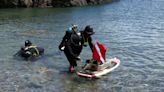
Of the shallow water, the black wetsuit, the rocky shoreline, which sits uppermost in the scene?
the black wetsuit

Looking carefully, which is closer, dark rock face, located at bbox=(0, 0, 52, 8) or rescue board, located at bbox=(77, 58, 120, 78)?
rescue board, located at bbox=(77, 58, 120, 78)

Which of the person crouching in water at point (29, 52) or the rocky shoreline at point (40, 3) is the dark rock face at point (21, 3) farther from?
the person crouching in water at point (29, 52)

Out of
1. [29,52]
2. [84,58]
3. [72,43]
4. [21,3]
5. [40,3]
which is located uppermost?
[72,43]

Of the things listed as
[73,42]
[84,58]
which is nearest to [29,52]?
[84,58]

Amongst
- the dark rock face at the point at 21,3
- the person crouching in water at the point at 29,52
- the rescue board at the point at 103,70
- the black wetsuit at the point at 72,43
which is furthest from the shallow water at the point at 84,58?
the dark rock face at the point at 21,3

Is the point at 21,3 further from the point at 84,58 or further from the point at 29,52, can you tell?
the point at 84,58

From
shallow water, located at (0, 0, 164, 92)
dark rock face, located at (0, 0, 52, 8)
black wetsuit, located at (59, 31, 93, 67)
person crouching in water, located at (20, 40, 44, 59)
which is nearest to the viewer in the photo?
shallow water, located at (0, 0, 164, 92)

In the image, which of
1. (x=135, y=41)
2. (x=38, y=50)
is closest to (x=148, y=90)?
(x=38, y=50)

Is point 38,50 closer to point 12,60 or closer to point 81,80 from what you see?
point 12,60

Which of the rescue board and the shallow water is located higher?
the rescue board

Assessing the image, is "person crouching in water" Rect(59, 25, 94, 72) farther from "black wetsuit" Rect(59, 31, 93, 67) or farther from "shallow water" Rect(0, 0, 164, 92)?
"shallow water" Rect(0, 0, 164, 92)

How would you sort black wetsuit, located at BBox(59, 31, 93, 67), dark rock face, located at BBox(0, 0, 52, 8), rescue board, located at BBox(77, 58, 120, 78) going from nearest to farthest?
rescue board, located at BBox(77, 58, 120, 78), black wetsuit, located at BBox(59, 31, 93, 67), dark rock face, located at BBox(0, 0, 52, 8)

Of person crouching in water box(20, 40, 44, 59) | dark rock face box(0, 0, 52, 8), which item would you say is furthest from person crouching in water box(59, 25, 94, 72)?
dark rock face box(0, 0, 52, 8)

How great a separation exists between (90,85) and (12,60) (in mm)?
5870
